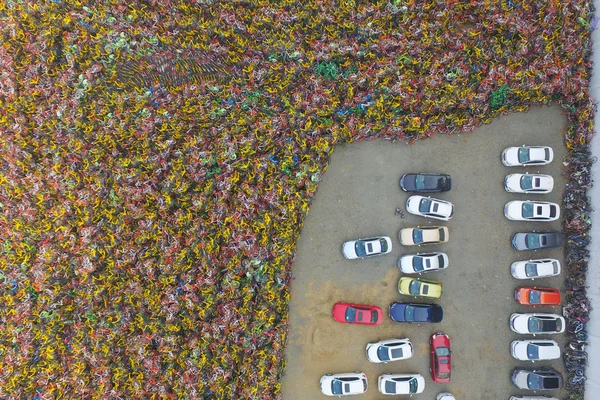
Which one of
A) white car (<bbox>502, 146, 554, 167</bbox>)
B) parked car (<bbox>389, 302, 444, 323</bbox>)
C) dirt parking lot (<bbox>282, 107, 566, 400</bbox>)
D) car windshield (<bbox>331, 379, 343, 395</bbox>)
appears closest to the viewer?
car windshield (<bbox>331, 379, 343, 395</bbox>)

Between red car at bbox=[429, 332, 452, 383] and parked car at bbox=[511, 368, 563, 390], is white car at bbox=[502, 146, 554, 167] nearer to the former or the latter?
red car at bbox=[429, 332, 452, 383]

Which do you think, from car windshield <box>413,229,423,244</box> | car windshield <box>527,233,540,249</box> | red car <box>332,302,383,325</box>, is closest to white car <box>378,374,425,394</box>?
red car <box>332,302,383,325</box>

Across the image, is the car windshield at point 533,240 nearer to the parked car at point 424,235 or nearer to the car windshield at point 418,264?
the parked car at point 424,235

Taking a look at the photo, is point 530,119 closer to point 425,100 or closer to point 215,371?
point 425,100

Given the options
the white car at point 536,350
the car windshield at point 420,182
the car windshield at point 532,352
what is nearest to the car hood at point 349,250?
the car windshield at point 420,182

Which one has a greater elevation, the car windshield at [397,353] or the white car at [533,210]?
the white car at [533,210]
